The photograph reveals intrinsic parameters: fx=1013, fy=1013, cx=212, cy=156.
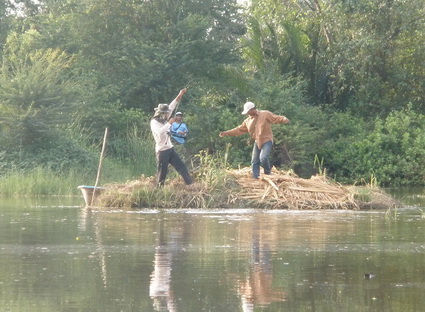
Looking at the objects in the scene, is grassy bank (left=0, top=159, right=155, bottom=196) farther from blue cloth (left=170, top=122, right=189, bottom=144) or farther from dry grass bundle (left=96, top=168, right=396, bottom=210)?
dry grass bundle (left=96, top=168, right=396, bottom=210)

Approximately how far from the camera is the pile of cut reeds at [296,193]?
66.0 feet

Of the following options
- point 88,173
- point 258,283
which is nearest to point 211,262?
point 258,283

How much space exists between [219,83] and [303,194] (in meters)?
16.2

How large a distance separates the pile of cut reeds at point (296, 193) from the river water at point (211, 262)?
175 centimetres

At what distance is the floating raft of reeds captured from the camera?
20125 mm

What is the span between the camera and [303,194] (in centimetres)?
2033

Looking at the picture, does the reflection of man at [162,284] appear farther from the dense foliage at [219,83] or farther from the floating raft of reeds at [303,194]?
the dense foliage at [219,83]

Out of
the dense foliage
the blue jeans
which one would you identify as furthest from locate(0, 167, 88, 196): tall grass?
the blue jeans

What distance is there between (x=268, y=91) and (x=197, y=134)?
2799 millimetres

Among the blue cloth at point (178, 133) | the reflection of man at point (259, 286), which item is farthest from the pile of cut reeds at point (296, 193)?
the reflection of man at point (259, 286)

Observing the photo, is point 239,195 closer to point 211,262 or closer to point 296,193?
point 296,193

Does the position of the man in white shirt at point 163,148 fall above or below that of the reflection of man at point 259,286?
above

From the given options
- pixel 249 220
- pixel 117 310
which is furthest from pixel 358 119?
pixel 117 310

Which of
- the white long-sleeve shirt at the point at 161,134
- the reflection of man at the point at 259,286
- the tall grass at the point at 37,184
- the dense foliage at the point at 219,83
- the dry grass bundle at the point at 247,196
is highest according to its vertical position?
the dense foliage at the point at 219,83
